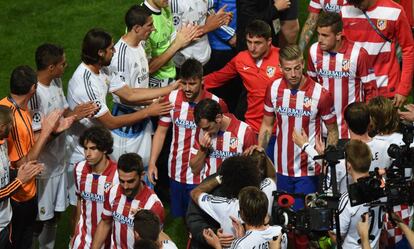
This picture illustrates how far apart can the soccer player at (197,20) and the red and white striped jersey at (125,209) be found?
2483 millimetres

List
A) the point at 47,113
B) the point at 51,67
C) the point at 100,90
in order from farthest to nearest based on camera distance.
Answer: the point at 100,90 < the point at 47,113 < the point at 51,67

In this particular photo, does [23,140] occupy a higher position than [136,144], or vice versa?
[23,140]

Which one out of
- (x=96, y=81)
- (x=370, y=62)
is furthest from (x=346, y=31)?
(x=96, y=81)

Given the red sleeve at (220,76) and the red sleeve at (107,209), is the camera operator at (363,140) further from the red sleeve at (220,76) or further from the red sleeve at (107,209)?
the red sleeve at (107,209)

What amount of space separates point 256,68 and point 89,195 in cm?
210

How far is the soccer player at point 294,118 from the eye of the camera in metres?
8.77

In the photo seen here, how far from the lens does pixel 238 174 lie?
730 cm

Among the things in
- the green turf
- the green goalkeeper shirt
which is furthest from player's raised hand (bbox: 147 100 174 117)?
the green turf

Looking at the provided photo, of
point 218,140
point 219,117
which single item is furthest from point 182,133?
point 219,117

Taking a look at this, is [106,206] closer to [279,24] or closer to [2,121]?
[2,121]

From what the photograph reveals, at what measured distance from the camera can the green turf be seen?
42.0 ft

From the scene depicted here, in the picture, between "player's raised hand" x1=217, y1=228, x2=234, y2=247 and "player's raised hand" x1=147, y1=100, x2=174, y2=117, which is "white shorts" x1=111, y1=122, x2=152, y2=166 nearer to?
"player's raised hand" x1=147, y1=100, x2=174, y2=117

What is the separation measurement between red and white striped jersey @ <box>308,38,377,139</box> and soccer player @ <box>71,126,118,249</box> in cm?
226

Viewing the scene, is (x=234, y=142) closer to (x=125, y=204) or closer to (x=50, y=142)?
(x=125, y=204)
